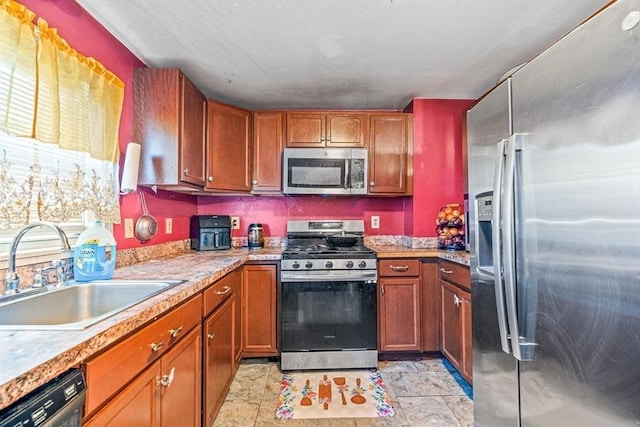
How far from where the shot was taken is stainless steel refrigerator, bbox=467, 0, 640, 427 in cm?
69

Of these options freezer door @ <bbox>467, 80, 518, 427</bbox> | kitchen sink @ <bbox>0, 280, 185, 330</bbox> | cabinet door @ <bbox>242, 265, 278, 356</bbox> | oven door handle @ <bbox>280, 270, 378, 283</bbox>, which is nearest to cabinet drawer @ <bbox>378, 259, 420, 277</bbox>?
oven door handle @ <bbox>280, 270, 378, 283</bbox>

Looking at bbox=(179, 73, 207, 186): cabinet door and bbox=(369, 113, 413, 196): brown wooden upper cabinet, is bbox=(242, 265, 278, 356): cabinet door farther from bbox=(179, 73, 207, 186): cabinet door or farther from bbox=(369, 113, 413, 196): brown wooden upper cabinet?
bbox=(369, 113, 413, 196): brown wooden upper cabinet

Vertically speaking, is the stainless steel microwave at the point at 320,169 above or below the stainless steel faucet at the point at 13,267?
above

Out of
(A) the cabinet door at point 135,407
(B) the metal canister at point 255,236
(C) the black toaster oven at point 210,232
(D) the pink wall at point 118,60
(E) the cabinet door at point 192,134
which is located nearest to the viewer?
(A) the cabinet door at point 135,407

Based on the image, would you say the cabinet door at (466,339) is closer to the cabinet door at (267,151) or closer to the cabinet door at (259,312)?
the cabinet door at (259,312)

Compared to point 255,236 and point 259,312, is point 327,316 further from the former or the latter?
point 255,236

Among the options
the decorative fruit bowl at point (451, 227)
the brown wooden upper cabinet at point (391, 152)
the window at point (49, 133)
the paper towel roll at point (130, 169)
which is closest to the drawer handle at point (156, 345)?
the window at point (49, 133)

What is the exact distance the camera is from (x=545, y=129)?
909 millimetres

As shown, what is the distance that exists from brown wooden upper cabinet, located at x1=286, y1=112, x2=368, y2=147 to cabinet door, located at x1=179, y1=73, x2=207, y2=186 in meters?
0.72

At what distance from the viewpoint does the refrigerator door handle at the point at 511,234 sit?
0.99m

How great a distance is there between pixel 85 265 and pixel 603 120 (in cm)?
191

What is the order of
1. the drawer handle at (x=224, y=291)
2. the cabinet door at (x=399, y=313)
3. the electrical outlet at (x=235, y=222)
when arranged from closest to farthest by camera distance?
the drawer handle at (x=224, y=291), the cabinet door at (x=399, y=313), the electrical outlet at (x=235, y=222)

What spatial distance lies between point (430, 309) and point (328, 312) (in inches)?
31.9

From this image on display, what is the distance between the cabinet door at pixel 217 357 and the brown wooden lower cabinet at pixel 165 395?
9cm
